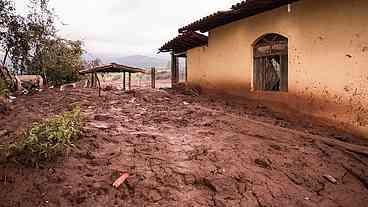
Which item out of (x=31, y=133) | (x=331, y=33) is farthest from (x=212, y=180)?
(x=331, y=33)

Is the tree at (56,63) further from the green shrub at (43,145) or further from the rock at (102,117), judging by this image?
the green shrub at (43,145)

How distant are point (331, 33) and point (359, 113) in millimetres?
1876

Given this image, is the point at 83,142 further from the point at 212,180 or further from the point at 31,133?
the point at 212,180

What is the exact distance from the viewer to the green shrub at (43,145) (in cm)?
446

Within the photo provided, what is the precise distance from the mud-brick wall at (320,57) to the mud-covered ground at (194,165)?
1.80 ft

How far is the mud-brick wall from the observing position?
21.3ft

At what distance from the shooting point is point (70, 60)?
56.4 ft

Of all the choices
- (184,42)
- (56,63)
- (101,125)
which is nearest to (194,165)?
(101,125)

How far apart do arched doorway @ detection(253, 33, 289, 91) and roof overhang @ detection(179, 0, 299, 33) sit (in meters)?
0.82

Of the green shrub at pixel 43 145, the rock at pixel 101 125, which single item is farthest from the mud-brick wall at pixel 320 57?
the green shrub at pixel 43 145

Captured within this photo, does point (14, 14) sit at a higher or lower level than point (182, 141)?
higher

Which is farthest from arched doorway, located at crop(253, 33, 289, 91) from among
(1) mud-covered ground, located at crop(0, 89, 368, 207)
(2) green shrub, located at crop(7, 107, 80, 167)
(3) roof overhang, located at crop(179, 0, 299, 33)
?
(2) green shrub, located at crop(7, 107, 80, 167)

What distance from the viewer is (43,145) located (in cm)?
452

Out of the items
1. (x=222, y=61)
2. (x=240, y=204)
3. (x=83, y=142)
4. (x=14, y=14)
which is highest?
(x=14, y=14)
